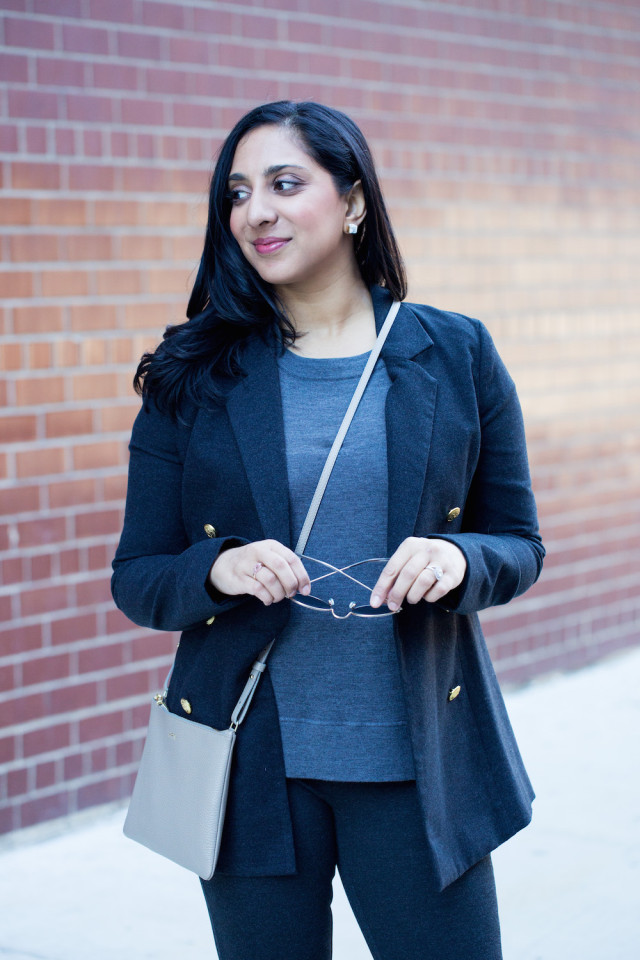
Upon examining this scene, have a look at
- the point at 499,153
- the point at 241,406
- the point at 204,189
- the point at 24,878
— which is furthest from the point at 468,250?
the point at 241,406

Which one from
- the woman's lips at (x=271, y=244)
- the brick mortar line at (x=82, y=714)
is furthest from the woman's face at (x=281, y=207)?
the brick mortar line at (x=82, y=714)

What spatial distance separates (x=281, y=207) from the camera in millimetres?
2139

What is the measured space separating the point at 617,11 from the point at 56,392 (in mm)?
Result: 3920

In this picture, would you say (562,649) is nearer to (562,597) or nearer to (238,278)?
(562,597)

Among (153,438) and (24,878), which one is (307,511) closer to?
(153,438)

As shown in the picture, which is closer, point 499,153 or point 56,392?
point 56,392

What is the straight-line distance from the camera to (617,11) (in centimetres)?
631

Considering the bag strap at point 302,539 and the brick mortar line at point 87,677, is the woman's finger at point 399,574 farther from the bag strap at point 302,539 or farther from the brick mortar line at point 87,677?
the brick mortar line at point 87,677

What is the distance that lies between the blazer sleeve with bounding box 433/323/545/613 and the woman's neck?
9.2 inches

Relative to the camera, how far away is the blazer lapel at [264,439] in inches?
81.4

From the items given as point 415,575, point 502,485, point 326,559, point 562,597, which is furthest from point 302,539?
point 562,597

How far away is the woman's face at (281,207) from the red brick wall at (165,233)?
1.98 metres

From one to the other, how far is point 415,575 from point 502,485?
42 cm

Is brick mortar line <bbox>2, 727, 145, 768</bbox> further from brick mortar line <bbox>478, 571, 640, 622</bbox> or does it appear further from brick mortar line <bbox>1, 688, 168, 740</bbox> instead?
brick mortar line <bbox>478, 571, 640, 622</bbox>
